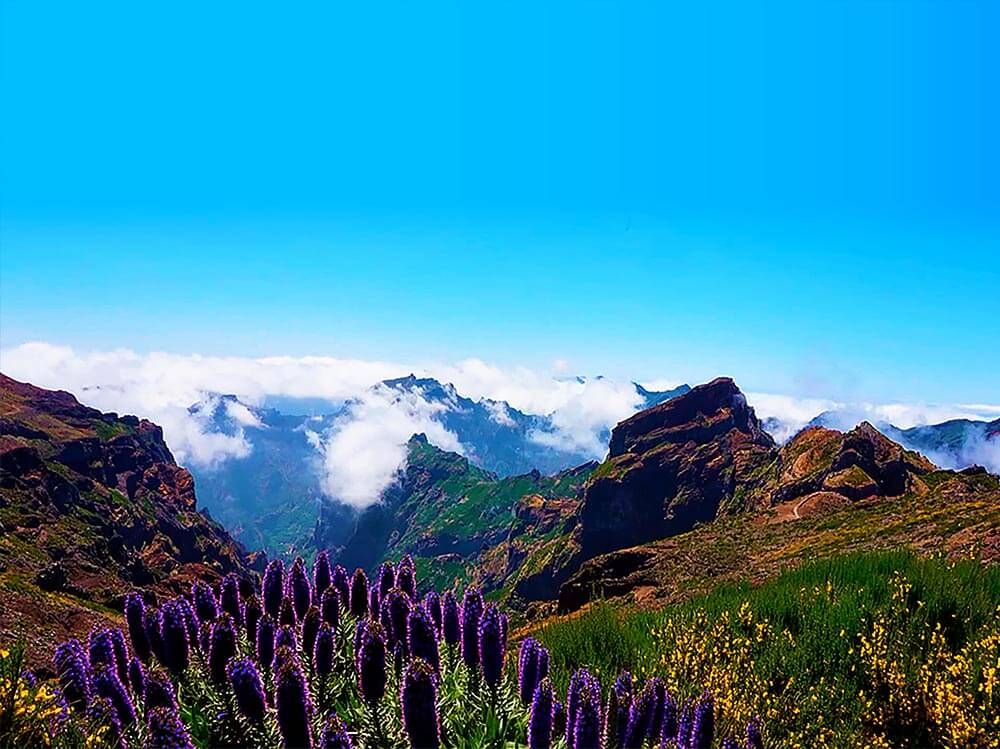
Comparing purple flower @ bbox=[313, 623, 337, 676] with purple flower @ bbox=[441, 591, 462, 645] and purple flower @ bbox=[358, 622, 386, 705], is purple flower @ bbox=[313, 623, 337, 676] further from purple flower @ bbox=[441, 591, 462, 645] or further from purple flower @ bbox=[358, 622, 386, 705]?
purple flower @ bbox=[441, 591, 462, 645]

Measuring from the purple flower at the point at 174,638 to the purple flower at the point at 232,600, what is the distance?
109 centimetres

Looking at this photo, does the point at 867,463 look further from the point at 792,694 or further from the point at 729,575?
the point at 792,694

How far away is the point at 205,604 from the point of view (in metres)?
6.77

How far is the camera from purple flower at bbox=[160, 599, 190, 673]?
5641 mm

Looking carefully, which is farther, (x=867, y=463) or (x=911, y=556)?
(x=867, y=463)

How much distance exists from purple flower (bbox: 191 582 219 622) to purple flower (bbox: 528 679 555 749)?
3.56 m

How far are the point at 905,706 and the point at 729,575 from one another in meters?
13.5

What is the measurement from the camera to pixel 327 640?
5.28 metres

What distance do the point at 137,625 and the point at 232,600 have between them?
1.09 meters

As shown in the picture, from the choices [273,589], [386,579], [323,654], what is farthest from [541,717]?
[273,589]

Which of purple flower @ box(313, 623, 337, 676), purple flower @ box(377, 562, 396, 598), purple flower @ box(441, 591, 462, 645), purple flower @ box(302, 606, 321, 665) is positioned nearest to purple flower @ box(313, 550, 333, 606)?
purple flower @ box(377, 562, 396, 598)

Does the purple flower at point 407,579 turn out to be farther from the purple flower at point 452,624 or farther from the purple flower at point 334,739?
the purple flower at point 334,739

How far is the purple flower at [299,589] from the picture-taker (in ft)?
22.6

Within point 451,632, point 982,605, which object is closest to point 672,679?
point 451,632
